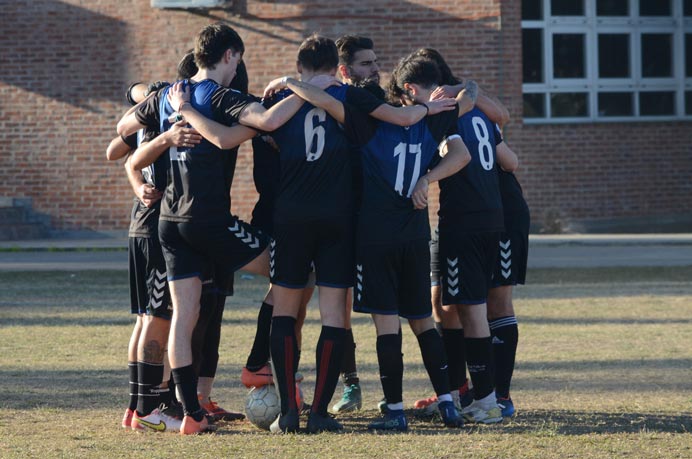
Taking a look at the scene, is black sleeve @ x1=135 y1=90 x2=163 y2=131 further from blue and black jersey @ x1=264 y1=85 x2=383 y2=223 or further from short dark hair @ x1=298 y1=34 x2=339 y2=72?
short dark hair @ x1=298 y1=34 x2=339 y2=72

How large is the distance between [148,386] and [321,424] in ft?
3.30

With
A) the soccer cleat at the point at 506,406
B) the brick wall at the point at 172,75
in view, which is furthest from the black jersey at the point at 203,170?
the brick wall at the point at 172,75

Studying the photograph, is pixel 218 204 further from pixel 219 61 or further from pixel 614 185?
pixel 614 185

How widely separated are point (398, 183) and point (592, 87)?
590 inches

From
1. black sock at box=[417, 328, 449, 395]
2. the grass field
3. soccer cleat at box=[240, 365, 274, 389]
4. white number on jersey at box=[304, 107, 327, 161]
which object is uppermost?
white number on jersey at box=[304, 107, 327, 161]

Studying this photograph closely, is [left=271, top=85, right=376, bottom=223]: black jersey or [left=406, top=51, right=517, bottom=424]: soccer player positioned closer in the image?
[left=271, top=85, right=376, bottom=223]: black jersey

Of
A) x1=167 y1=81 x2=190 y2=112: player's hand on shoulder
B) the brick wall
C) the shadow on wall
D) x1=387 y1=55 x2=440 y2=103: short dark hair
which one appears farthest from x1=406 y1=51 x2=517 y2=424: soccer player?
the shadow on wall

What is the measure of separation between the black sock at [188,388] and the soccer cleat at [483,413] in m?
1.53

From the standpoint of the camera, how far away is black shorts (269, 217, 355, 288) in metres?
6.03

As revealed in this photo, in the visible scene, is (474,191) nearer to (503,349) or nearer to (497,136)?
(497,136)

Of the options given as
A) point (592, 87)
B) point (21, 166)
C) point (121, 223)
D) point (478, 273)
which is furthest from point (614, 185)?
point (478, 273)

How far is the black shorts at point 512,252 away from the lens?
21.9 feet

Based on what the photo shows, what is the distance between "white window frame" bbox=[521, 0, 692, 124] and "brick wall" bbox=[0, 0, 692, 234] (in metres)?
0.64

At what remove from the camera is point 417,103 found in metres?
6.37
